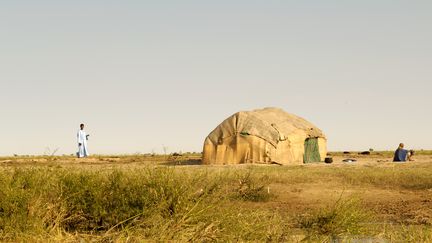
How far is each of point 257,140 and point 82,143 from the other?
25.1 feet

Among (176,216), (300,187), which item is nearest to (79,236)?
(176,216)

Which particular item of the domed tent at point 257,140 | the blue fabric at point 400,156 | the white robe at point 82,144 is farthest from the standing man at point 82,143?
the blue fabric at point 400,156

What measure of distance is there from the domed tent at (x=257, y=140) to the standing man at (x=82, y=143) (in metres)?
5.23

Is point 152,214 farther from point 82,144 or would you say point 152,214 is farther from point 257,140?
point 82,144

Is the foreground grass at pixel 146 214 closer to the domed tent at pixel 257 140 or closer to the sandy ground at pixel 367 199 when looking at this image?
the sandy ground at pixel 367 199

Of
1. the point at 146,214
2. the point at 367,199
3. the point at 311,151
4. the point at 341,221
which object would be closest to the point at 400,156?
the point at 311,151

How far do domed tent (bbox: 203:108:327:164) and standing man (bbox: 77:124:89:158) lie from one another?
5.23 m

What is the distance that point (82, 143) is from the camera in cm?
3144

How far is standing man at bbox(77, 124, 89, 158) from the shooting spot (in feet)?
101

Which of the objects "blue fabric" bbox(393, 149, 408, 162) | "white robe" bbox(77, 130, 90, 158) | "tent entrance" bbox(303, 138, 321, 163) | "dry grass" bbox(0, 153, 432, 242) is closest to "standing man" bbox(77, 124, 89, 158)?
"white robe" bbox(77, 130, 90, 158)

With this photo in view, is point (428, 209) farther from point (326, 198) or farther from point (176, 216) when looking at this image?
point (176, 216)

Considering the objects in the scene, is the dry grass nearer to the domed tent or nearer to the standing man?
the domed tent

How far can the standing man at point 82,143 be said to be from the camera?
30891 millimetres

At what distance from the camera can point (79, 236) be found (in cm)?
1107
